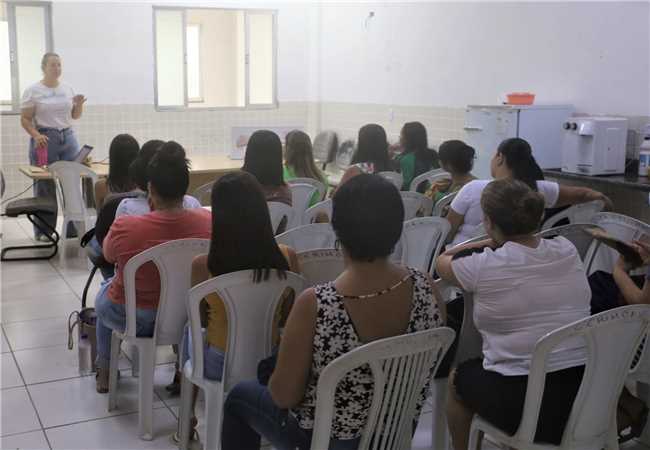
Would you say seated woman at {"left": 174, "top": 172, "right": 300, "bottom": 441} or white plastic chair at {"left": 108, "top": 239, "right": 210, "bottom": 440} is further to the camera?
white plastic chair at {"left": 108, "top": 239, "right": 210, "bottom": 440}

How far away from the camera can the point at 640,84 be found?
15.6 feet

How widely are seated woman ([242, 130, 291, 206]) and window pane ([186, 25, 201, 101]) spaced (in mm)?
7531

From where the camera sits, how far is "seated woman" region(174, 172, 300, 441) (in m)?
2.30

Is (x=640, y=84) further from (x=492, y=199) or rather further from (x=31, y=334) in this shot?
(x=31, y=334)

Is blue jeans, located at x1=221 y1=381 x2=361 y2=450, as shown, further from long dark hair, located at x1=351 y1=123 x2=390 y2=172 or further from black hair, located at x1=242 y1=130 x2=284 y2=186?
long dark hair, located at x1=351 y1=123 x2=390 y2=172

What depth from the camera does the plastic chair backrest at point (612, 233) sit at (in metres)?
2.92

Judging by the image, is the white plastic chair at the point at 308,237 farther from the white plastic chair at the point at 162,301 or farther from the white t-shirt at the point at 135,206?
the white t-shirt at the point at 135,206

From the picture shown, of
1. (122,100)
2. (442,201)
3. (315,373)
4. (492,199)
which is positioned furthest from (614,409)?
(122,100)

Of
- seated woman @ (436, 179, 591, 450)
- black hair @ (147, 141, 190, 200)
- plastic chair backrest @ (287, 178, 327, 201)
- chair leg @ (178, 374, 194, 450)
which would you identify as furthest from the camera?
plastic chair backrest @ (287, 178, 327, 201)

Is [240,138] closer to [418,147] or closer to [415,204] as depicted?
[418,147]

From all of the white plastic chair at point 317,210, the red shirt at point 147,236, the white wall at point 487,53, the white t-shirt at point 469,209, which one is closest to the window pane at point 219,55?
the white wall at point 487,53

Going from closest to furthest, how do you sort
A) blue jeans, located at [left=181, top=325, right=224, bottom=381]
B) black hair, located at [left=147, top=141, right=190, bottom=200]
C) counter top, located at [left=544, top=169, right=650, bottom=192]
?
blue jeans, located at [left=181, top=325, right=224, bottom=381]
black hair, located at [left=147, top=141, right=190, bottom=200]
counter top, located at [left=544, top=169, right=650, bottom=192]

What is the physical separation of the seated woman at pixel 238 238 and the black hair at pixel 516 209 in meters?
0.69

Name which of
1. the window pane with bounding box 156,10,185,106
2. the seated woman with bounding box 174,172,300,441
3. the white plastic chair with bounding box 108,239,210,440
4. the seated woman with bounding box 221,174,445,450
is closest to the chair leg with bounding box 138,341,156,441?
the white plastic chair with bounding box 108,239,210,440
